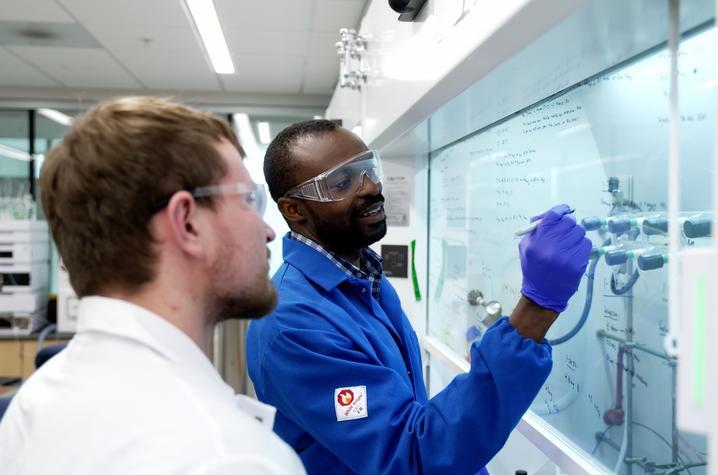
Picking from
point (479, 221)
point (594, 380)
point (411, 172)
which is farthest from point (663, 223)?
point (411, 172)

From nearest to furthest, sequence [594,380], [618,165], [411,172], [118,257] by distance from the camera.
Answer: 1. [118,257]
2. [618,165]
3. [594,380]
4. [411,172]

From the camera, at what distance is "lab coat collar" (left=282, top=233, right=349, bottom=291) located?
1.22 m

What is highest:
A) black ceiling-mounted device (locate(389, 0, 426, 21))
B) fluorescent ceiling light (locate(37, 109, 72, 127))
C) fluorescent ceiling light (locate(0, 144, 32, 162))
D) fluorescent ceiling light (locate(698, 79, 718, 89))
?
fluorescent ceiling light (locate(37, 109, 72, 127))

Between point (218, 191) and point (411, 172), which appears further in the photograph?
point (411, 172)

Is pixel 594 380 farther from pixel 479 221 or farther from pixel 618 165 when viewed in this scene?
pixel 479 221

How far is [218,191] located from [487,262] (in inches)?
53.6

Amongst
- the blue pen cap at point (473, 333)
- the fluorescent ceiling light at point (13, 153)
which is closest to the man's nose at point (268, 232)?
the blue pen cap at point (473, 333)

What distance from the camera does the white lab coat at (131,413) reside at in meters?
0.54

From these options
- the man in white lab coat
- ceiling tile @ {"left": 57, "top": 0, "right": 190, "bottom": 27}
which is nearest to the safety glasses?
the man in white lab coat

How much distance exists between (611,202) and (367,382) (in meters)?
0.70

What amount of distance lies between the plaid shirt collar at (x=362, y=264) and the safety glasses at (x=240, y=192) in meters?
0.44

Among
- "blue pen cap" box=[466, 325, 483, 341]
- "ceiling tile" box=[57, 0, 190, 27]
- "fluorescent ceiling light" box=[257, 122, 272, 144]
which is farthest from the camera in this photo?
"fluorescent ceiling light" box=[257, 122, 272, 144]

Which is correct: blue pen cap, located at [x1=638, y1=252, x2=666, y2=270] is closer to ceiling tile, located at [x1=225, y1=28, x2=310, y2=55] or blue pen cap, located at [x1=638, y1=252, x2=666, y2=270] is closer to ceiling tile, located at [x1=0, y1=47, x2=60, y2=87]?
ceiling tile, located at [x1=225, y1=28, x2=310, y2=55]

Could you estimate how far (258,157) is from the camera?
4895mm
